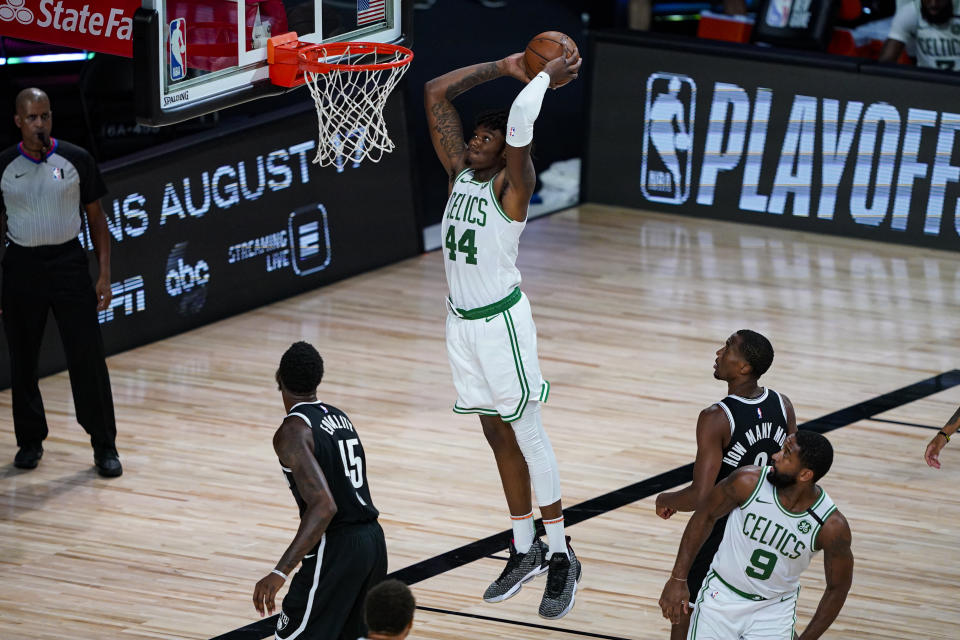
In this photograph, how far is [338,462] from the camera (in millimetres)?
5332

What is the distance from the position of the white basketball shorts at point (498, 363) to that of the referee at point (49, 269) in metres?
2.67

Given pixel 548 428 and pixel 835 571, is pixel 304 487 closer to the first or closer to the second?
pixel 835 571

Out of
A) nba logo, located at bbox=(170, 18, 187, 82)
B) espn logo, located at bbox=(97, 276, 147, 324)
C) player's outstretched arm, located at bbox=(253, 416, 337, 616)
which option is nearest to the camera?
player's outstretched arm, located at bbox=(253, 416, 337, 616)

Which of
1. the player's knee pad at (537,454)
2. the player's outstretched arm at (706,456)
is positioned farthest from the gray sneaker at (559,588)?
the player's outstretched arm at (706,456)

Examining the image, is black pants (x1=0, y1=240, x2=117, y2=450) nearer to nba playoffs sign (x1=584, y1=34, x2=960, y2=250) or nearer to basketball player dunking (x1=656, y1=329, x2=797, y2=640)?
basketball player dunking (x1=656, y1=329, x2=797, y2=640)

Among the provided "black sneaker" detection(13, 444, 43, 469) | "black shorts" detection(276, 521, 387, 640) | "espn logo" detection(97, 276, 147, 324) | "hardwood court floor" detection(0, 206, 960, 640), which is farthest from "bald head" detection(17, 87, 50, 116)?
"black shorts" detection(276, 521, 387, 640)

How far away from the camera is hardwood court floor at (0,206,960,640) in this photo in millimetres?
6965

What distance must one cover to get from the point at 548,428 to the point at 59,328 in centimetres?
278

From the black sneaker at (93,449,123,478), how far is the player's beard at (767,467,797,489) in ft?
13.6

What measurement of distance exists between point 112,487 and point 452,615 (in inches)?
89.7

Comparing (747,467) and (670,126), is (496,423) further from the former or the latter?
(670,126)

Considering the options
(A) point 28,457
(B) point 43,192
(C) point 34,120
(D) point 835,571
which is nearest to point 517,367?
(D) point 835,571

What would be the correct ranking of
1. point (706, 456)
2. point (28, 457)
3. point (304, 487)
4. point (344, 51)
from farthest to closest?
point (28, 457), point (344, 51), point (706, 456), point (304, 487)

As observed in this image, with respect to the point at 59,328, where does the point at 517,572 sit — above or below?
below
